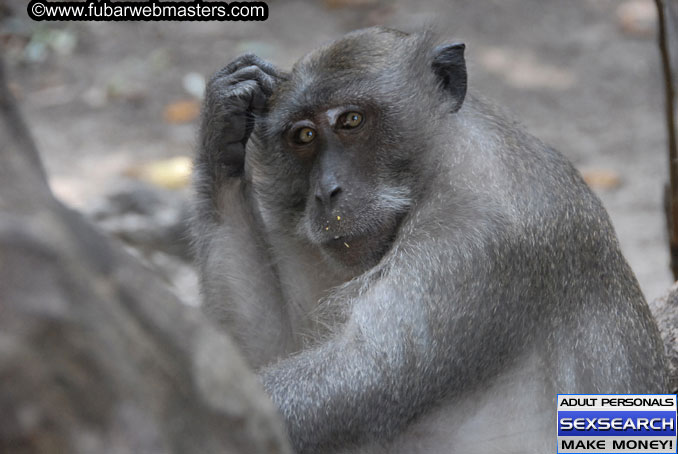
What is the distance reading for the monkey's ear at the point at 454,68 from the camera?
3926 mm

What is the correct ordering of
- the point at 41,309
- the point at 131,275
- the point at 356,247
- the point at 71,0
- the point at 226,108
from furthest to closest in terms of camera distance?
the point at 71,0 → the point at 226,108 → the point at 356,247 → the point at 131,275 → the point at 41,309

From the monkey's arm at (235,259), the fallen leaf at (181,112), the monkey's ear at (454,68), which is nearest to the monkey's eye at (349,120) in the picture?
the monkey's ear at (454,68)

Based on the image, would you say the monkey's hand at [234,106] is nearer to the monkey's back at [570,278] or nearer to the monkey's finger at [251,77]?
the monkey's finger at [251,77]

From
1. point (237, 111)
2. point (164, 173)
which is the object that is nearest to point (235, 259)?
point (237, 111)

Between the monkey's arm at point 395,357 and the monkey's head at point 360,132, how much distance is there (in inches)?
12.2

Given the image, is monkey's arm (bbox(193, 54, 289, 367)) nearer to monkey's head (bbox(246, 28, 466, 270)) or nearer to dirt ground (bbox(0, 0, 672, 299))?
monkey's head (bbox(246, 28, 466, 270))

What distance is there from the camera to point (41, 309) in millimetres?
1455

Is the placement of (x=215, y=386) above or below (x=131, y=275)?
below

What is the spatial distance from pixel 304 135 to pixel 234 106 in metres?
0.36

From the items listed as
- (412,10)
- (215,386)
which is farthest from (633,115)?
(215,386)

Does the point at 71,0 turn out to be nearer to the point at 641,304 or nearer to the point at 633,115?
the point at 633,115

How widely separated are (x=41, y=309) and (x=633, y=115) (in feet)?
29.9

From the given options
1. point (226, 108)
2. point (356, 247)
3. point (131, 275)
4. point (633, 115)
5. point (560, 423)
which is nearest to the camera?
point (131, 275)

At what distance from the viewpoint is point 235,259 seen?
4.38 m
